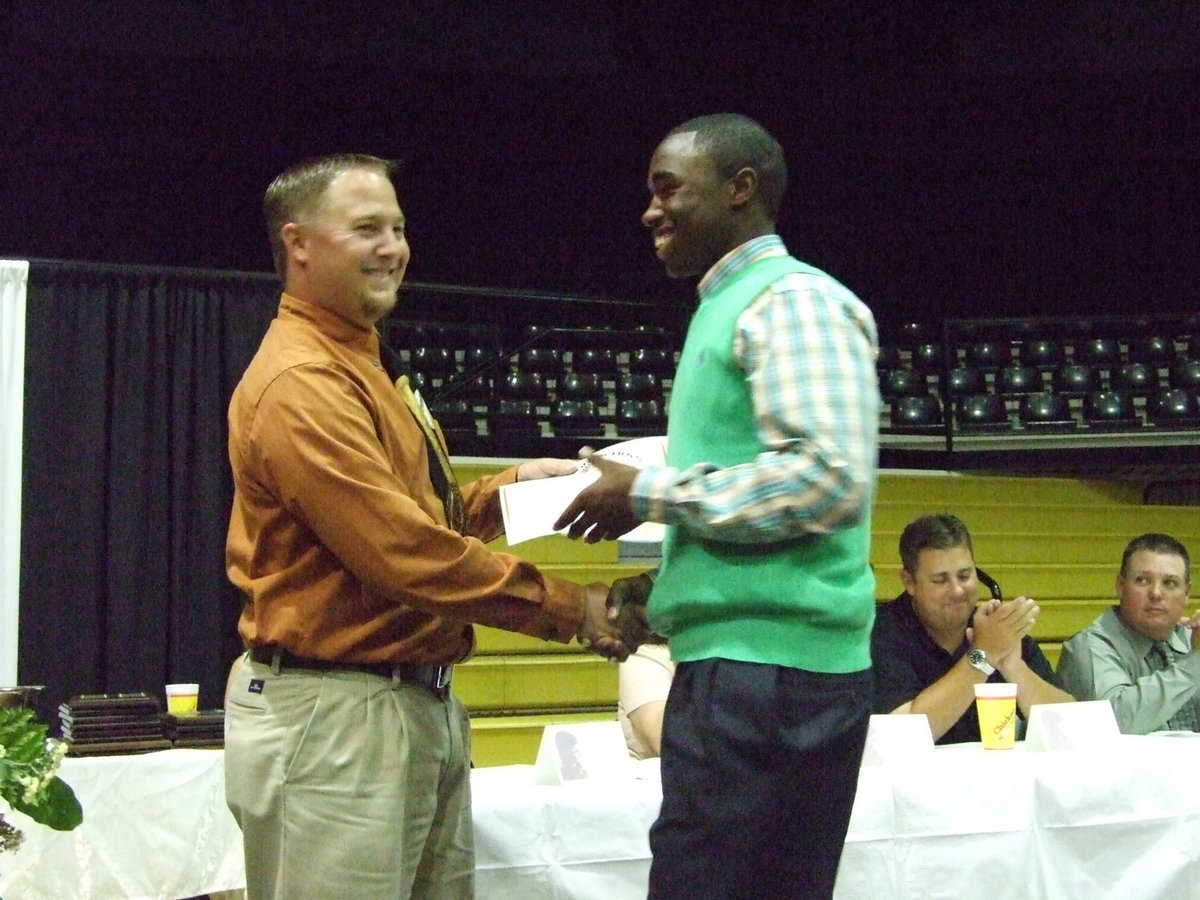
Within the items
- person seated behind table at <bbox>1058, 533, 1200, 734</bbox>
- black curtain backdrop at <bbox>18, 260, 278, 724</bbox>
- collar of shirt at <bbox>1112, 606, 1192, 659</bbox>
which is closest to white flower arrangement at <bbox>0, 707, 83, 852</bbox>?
person seated behind table at <bbox>1058, 533, 1200, 734</bbox>

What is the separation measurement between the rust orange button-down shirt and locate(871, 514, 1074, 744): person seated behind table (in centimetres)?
177

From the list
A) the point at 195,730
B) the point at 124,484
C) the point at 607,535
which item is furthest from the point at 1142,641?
the point at 124,484

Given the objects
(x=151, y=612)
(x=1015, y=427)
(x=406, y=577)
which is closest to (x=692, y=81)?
(x=1015, y=427)

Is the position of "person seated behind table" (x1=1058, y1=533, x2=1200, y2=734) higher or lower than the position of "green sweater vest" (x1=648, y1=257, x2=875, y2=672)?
lower

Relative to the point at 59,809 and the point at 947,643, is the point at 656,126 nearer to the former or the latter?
the point at 947,643

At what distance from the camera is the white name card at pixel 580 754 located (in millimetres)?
2561

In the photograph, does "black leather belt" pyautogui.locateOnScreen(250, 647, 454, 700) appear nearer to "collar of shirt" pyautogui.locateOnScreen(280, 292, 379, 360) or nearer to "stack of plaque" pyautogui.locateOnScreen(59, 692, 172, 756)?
"collar of shirt" pyautogui.locateOnScreen(280, 292, 379, 360)

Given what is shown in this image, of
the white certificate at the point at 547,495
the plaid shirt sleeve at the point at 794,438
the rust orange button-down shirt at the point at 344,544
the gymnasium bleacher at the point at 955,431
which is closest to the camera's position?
the plaid shirt sleeve at the point at 794,438

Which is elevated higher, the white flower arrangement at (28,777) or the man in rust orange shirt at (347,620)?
the man in rust orange shirt at (347,620)

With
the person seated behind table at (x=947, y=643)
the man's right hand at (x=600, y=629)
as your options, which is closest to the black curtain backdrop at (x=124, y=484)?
the person seated behind table at (x=947, y=643)

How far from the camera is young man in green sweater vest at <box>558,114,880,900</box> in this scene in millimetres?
1610

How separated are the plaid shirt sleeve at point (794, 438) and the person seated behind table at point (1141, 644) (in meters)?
2.58

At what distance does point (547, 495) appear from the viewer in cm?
221

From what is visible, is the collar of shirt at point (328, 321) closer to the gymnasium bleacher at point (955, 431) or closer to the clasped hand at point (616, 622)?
the clasped hand at point (616, 622)
